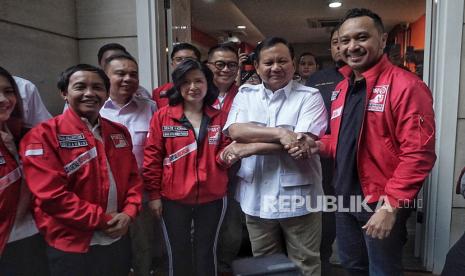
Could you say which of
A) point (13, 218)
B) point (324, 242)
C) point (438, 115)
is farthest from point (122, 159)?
point (438, 115)

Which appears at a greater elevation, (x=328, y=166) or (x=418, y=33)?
(x=418, y=33)

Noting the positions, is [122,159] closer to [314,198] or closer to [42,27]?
[314,198]

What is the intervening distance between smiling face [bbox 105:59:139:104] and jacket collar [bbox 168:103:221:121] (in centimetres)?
31

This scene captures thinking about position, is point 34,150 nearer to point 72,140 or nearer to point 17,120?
point 72,140

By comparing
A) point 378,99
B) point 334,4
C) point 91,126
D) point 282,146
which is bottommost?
point 282,146

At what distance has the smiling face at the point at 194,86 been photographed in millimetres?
2016

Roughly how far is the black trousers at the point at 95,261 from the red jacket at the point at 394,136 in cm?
123

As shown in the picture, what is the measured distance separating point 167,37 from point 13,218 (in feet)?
6.51

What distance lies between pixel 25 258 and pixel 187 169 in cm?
88

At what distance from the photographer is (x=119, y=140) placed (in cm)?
179

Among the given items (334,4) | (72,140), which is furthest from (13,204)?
(334,4)

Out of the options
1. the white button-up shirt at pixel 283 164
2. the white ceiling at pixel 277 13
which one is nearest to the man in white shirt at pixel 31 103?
the white button-up shirt at pixel 283 164

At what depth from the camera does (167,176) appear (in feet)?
6.55

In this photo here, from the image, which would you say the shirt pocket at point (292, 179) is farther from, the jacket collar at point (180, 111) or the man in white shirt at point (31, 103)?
the man in white shirt at point (31, 103)
